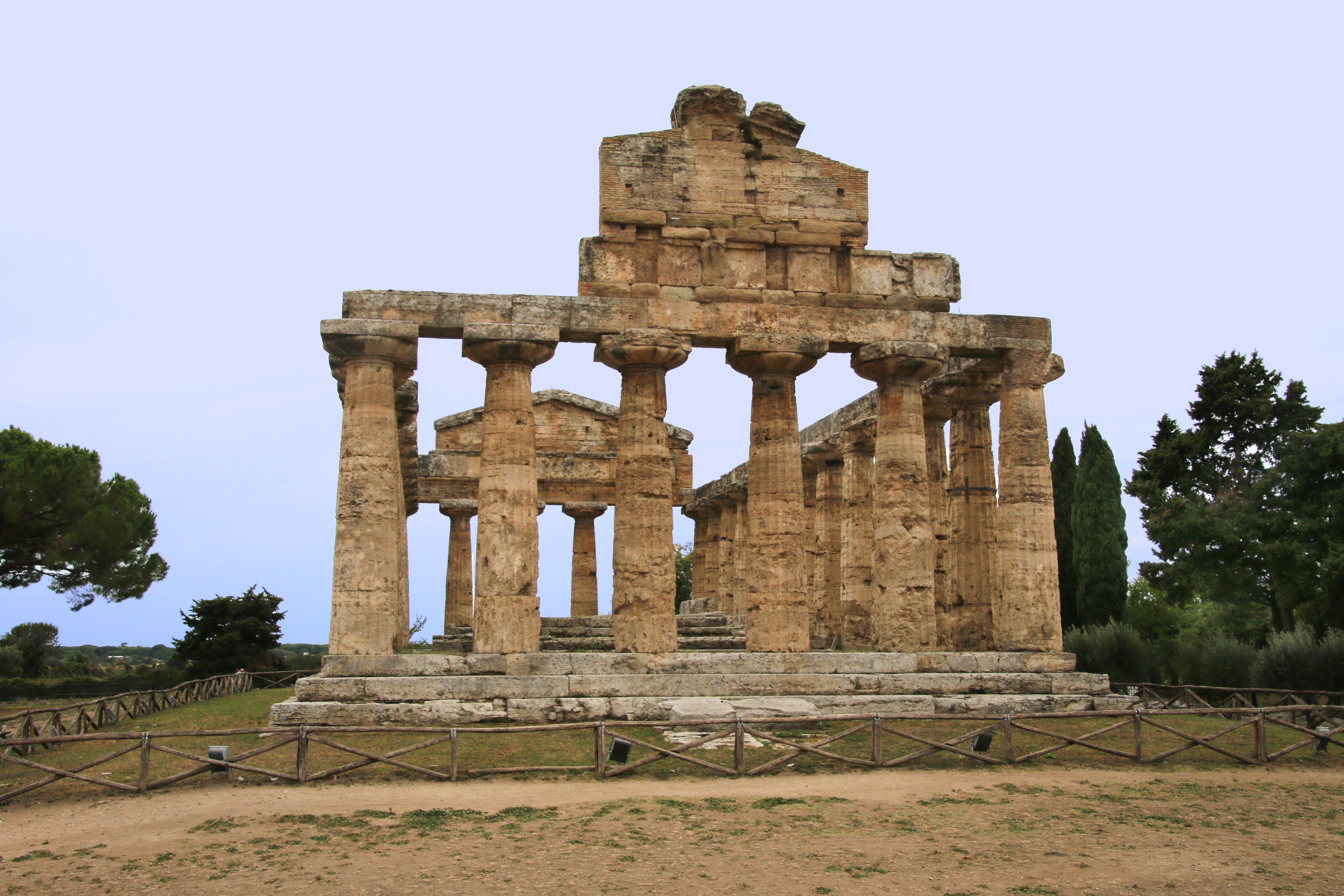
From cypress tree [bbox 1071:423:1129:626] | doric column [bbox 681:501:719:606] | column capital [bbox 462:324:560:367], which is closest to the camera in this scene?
column capital [bbox 462:324:560:367]

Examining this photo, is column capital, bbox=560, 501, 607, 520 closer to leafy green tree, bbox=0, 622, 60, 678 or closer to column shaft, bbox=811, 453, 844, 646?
column shaft, bbox=811, 453, 844, 646

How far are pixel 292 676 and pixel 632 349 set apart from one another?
20.5 meters

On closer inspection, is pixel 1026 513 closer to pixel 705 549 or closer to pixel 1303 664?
pixel 1303 664

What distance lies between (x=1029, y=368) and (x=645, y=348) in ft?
25.6

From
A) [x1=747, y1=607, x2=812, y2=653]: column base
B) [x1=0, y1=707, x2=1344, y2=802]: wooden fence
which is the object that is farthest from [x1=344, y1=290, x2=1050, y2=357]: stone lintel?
[x1=0, y1=707, x2=1344, y2=802]: wooden fence

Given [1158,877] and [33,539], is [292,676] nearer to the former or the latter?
[33,539]

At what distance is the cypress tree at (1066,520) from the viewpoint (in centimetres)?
3488

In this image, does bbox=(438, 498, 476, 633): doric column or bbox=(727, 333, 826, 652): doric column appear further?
bbox=(438, 498, 476, 633): doric column

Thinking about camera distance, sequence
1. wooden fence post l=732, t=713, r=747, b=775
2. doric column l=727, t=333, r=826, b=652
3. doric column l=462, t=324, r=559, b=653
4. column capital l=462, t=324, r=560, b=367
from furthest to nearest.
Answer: doric column l=727, t=333, r=826, b=652 → column capital l=462, t=324, r=560, b=367 → doric column l=462, t=324, r=559, b=653 → wooden fence post l=732, t=713, r=747, b=775

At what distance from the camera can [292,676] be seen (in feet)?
111

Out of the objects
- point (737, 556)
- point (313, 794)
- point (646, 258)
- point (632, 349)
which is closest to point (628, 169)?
point (646, 258)

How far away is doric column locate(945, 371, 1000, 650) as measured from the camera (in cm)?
2345

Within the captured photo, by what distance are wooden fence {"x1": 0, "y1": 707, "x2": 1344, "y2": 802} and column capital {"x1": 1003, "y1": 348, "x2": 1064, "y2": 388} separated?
6.62 m

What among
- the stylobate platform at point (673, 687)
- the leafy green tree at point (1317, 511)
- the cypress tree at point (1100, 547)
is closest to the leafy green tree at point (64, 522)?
the stylobate platform at point (673, 687)
